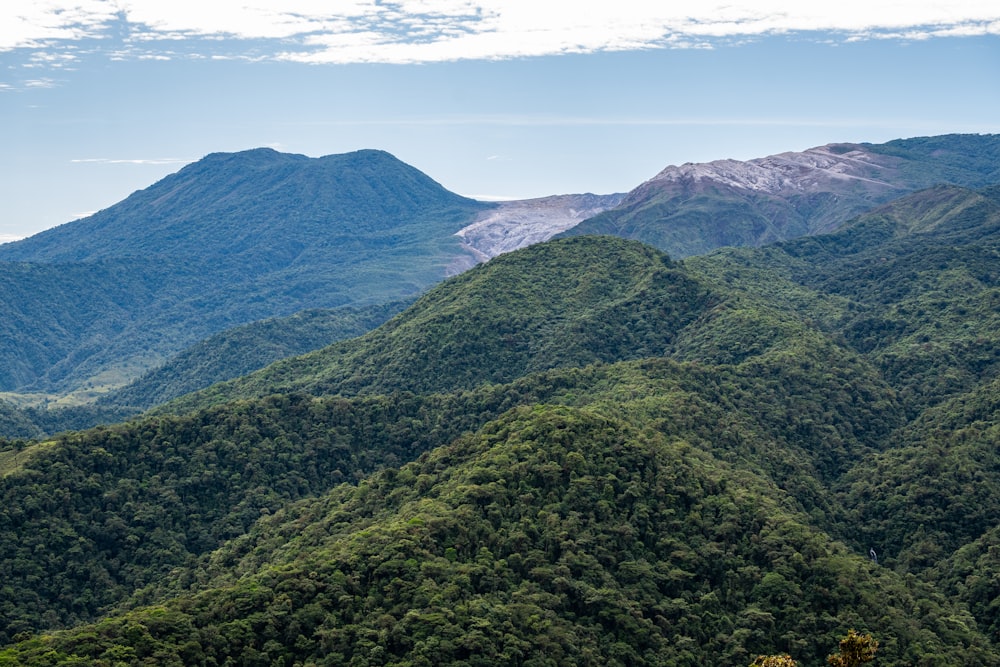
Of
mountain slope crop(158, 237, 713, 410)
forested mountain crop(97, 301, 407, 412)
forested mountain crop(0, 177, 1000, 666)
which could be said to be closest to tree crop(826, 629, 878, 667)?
forested mountain crop(0, 177, 1000, 666)

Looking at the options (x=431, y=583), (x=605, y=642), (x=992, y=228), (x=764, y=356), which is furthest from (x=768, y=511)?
(x=992, y=228)

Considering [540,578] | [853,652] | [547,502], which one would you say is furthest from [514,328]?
[853,652]

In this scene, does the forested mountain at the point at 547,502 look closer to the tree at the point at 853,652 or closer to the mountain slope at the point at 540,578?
the mountain slope at the point at 540,578

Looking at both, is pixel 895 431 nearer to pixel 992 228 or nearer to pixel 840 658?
pixel 840 658

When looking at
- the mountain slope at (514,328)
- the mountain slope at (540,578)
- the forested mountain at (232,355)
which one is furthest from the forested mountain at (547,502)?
the forested mountain at (232,355)

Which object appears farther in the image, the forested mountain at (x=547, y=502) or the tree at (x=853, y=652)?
the forested mountain at (x=547, y=502)

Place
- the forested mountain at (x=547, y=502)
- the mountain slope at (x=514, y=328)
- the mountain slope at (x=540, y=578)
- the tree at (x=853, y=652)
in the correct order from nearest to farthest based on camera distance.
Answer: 1. the tree at (x=853, y=652)
2. the mountain slope at (x=540, y=578)
3. the forested mountain at (x=547, y=502)
4. the mountain slope at (x=514, y=328)

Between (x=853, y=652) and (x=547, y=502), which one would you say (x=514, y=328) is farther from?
(x=853, y=652)

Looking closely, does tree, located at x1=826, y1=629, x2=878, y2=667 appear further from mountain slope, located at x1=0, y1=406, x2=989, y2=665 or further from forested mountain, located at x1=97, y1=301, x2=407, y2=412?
forested mountain, located at x1=97, y1=301, x2=407, y2=412

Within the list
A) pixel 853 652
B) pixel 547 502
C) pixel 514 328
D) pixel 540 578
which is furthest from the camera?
pixel 514 328
